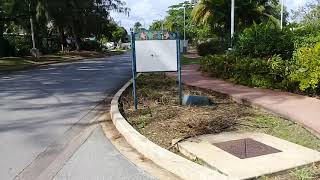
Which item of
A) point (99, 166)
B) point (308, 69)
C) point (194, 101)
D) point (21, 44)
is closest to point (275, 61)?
point (308, 69)

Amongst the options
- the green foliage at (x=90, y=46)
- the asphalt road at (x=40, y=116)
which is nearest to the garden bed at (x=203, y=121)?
the asphalt road at (x=40, y=116)

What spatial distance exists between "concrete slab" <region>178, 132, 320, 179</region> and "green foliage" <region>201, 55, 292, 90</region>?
17.5 feet

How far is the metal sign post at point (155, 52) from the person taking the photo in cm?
909

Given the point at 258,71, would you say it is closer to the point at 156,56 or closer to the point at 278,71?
the point at 278,71

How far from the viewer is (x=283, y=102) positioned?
9.62 m

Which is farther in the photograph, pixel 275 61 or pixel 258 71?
pixel 258 71

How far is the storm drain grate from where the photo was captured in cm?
578

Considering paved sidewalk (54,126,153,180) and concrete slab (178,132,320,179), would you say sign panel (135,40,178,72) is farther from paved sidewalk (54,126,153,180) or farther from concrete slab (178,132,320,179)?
concrete slab (178,132,320,179)

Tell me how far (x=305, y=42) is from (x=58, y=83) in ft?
28.4

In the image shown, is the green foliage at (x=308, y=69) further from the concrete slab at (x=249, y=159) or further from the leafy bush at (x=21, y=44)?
the leafy bush at (x=21, y=44)

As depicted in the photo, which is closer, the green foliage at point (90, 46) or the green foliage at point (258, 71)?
the green foliage at point (258, 71)

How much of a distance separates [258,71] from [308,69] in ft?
7.73

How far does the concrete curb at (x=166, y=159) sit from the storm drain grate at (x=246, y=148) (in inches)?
30.1

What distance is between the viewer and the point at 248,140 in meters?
6.53
